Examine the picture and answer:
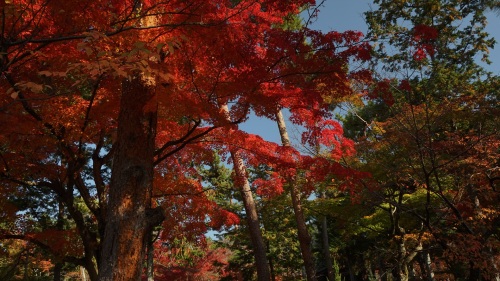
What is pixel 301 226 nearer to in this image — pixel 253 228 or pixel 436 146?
pixel 253 228

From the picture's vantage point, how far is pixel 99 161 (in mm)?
8195

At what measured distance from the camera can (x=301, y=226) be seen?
11.3 meters

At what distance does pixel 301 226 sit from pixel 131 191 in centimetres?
727

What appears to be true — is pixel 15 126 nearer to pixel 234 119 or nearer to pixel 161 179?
pixel 234 119

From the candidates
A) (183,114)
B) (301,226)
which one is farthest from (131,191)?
(301,226)

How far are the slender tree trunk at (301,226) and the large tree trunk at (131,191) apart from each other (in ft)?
19.8

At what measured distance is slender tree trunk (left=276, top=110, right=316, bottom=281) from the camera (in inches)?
429

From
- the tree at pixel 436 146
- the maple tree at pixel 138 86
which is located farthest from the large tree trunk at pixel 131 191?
the tree at pixel 436 146

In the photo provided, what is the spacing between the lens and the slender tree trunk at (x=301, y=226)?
10891mm

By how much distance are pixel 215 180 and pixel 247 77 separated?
52.4 ft

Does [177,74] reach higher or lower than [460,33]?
lower

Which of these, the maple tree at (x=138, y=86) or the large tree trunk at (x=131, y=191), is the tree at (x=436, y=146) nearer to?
the maple tree at (x=138, y=86)

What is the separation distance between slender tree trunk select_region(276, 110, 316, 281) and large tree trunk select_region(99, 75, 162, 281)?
238 inches

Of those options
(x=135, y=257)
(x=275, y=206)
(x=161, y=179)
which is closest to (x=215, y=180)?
(x=275, y=206)
